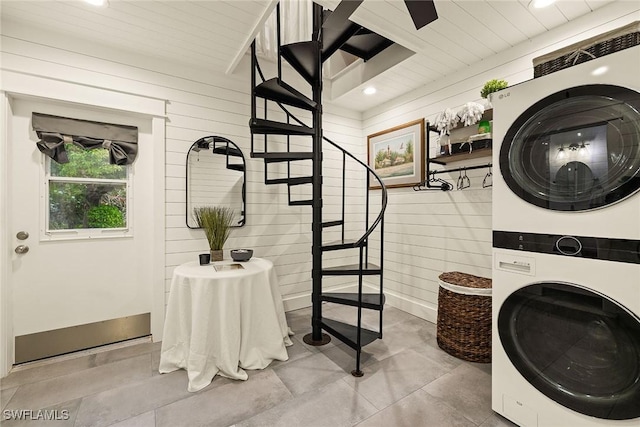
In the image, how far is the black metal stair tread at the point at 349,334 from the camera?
7.11 ft

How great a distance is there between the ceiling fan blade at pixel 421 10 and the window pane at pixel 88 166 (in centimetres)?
264

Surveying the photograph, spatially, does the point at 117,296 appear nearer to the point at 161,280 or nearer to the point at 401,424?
the point at 161,280

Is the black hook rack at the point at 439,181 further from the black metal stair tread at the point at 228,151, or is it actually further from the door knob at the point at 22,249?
the door knob at the point at 22,249

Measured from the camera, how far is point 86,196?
7.89 ft

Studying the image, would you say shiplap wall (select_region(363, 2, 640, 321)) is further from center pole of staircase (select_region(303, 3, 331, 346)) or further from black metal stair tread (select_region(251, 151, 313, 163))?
black metal stair tread (select_region(251, 151, 313, 163))

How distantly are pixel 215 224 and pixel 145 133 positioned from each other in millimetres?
1085

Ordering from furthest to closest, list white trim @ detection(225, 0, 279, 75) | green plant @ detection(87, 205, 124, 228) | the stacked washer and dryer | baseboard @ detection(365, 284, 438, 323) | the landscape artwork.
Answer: the landscape artwork → baseboard @ detection(365, 284, 438, 323) → green plant @ detection(87, 205, 124, 228) → white trim @ detection(225, 0, 279, 75) → the stacked washer and dryer

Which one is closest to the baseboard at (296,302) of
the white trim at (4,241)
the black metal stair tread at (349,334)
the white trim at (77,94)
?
the black metal stair tread at (349,334)

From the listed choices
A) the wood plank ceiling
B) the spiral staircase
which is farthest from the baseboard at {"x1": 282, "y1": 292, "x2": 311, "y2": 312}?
the wood plank ceiling

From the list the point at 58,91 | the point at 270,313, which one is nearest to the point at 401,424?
the point at 270,313

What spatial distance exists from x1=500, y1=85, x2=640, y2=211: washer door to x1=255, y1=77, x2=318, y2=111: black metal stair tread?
1.53 meters

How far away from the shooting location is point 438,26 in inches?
83.5

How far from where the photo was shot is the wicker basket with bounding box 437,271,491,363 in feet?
7.11

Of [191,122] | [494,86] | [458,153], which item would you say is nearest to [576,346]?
[458,153]
